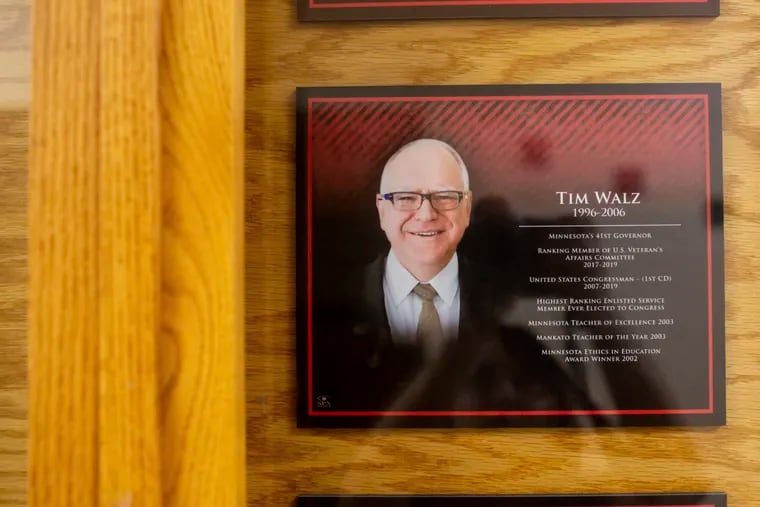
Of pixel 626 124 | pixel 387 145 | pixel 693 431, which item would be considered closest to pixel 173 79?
pixel 387 145

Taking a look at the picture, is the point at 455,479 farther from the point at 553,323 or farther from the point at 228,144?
the point at 228,144

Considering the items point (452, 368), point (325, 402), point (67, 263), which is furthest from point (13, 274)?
point (452, 368)

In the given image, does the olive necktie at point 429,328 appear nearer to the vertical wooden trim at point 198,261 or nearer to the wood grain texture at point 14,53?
the vertical wooden trim at point 198,261

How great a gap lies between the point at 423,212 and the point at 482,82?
0.54 feet

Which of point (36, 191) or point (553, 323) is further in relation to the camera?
point (553, 323)

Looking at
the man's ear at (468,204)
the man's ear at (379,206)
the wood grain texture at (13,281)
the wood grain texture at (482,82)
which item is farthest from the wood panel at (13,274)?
the man's ear at (468,204)

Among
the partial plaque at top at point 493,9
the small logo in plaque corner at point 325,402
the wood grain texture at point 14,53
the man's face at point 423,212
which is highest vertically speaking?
the partial plaque at top at point 493,9

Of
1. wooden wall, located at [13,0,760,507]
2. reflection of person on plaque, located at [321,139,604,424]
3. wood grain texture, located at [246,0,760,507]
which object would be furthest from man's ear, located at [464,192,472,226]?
wooden wall, located at [13,0,760,507]

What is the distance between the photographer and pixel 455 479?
0.68 m

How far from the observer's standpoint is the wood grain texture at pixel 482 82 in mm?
681

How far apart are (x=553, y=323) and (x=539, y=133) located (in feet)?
0.72

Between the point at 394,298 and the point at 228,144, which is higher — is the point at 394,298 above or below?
below

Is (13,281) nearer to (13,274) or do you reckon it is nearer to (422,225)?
(13,274)

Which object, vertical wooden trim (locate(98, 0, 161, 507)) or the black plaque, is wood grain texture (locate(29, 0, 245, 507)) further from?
the black plaque
